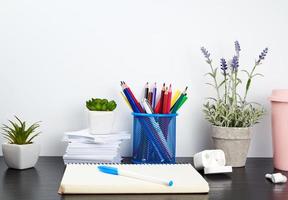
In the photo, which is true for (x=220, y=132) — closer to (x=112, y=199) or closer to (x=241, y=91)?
(x=241, y=91)

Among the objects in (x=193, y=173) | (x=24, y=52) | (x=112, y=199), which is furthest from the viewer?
(x=24, y=52)

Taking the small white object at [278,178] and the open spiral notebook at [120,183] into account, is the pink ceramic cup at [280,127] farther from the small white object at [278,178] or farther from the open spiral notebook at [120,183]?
the open spiral notebook at [120,183]

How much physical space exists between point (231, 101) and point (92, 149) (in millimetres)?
436

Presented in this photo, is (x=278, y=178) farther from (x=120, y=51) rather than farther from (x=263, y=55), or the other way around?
(x=120, y=51)

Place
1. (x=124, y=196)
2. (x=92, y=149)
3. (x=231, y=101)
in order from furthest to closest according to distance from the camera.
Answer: (x=231, y=101) → (x=92, y=149) → (x=124, y=196)

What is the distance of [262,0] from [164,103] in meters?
0.49

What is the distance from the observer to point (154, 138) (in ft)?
3.51

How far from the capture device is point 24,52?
1.21 m

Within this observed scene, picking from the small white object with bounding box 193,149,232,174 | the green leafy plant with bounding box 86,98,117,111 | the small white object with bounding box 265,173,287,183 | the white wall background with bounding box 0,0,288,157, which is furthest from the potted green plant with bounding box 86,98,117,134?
the small white object with bounding box 265,173,287,183

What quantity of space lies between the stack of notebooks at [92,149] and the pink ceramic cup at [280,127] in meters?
0.45

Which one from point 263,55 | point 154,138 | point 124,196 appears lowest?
point 124,196

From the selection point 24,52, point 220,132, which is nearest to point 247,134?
point 220,132

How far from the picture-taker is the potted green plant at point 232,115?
3.60ft

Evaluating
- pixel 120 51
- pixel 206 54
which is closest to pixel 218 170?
pixel 206 54
